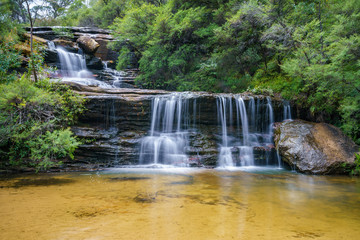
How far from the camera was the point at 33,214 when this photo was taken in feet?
9.82

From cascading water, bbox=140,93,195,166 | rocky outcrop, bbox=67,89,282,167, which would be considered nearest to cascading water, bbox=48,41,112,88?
rocky outcrop, bbox=67,89,282,167

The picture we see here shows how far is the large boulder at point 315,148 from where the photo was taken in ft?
23.1

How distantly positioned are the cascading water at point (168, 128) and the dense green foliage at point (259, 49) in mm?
4265

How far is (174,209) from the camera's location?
3346 millimetres

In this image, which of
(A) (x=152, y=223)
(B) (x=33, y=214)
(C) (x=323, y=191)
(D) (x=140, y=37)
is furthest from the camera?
(D) (x=140, y=37)

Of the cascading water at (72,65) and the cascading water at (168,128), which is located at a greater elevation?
the cascading water at (72,65)

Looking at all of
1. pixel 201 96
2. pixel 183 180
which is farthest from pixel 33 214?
pixel 201 96

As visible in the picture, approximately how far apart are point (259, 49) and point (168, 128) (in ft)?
25.9

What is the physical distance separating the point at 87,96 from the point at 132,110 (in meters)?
1.91

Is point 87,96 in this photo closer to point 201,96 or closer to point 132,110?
point 132,110

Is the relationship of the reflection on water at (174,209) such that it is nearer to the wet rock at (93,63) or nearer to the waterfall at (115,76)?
the waterfall at (115,76)

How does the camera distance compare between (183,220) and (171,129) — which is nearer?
(183,220)

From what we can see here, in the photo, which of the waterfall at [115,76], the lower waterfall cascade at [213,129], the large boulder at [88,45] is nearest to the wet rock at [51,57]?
the large boulder at [88,45]

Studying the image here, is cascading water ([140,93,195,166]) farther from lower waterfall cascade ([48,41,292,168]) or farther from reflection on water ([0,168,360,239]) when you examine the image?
reflection on water ([0,168,360,239])
